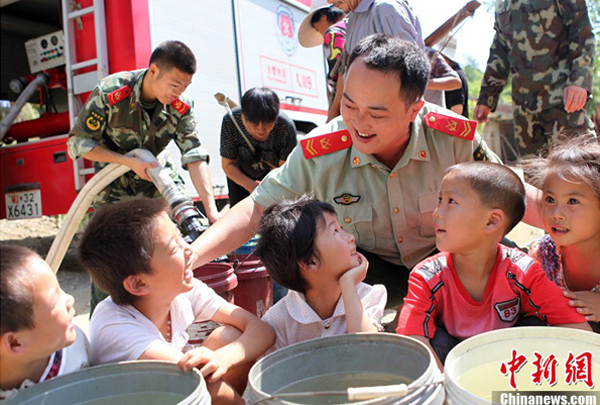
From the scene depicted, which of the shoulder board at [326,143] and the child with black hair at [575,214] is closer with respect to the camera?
the child with black hair at [575,214]

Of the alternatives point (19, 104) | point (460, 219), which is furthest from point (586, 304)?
point (19, 104)

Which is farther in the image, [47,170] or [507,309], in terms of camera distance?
[47,170]

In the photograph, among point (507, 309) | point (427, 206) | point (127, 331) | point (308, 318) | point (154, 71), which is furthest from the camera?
point (154, 71)

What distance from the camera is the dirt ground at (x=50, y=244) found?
4.32 meters

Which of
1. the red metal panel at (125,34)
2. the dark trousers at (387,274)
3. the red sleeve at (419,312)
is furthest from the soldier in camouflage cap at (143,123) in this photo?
the red sleeve at (419,312)

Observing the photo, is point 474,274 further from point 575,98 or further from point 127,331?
point 575,98

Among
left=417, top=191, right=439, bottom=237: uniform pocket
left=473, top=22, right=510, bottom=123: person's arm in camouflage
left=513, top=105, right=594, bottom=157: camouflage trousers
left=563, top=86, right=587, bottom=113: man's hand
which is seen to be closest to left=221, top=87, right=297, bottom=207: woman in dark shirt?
left=473, top=22, right=510, bottom=123: person's arm in camouflage

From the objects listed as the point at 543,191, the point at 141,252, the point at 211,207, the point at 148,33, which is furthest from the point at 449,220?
the point at 148,33

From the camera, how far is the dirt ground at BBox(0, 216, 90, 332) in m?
4.32

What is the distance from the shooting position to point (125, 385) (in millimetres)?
1387

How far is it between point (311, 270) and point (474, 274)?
56 centimetres

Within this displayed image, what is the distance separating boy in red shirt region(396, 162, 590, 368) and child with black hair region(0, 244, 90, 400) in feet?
3.37

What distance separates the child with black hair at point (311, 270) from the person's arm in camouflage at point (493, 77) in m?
2.42

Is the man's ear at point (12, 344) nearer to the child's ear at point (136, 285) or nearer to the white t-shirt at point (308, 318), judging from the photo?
the child's ear at point (136, 285)
